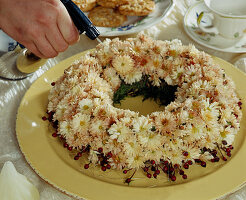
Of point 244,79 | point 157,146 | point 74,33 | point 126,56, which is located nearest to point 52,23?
point 74,33

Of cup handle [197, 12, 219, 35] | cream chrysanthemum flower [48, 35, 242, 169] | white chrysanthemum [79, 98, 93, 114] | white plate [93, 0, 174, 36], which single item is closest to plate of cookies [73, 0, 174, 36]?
white plate [93, 0, 174, 36]

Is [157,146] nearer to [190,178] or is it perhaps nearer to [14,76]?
[190,178]

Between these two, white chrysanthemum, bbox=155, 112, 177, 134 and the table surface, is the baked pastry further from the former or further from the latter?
white chrysanthemum, bbox=155, 112, 177, 134

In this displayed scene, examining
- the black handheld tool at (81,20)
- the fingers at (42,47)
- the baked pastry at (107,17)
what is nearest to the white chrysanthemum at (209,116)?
the black handheld tool at (81,20)

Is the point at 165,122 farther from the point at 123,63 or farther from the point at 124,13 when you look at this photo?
the point at 124,13

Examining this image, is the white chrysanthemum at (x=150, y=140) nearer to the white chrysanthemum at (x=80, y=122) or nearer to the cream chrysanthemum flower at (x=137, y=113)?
the cream chrysanthemum flower at (x=137, y=113)
